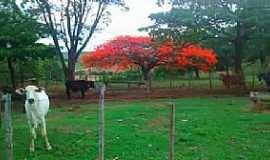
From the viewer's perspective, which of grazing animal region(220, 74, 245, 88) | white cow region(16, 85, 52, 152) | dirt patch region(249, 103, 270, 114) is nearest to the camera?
white cow region(16, 85, 52, 152)

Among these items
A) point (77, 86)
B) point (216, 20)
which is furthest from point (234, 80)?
point (77, 86)

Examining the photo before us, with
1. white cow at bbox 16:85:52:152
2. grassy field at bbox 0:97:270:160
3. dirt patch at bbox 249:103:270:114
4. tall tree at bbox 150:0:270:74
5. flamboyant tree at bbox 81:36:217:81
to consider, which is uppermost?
tall tree at bbox 150:0:270:74

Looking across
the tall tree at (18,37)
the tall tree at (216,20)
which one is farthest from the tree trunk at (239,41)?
the tall tree at (18,37)

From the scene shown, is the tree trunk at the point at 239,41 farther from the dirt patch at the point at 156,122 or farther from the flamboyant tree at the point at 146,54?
the dirt patch at the point at 156,122

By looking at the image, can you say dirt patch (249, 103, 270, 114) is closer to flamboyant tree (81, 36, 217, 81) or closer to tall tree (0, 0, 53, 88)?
tall tree (0, 0, 53, 88)

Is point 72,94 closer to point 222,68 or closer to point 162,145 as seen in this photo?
point 162,145

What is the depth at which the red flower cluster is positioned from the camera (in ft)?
117

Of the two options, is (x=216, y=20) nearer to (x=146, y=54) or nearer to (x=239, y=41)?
(x=239, y=41)

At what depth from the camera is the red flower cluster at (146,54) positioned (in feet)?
117

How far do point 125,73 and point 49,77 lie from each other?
350 inches

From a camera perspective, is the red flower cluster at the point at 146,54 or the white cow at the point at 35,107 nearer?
the white cow at the point at 35,107

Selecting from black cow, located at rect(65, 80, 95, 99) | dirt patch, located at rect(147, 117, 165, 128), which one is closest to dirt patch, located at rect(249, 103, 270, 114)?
dirt patch, located at rect(147, 117, 165, 128)

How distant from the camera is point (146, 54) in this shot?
36156 millimetres

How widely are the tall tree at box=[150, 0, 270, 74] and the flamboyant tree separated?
2.77 m
